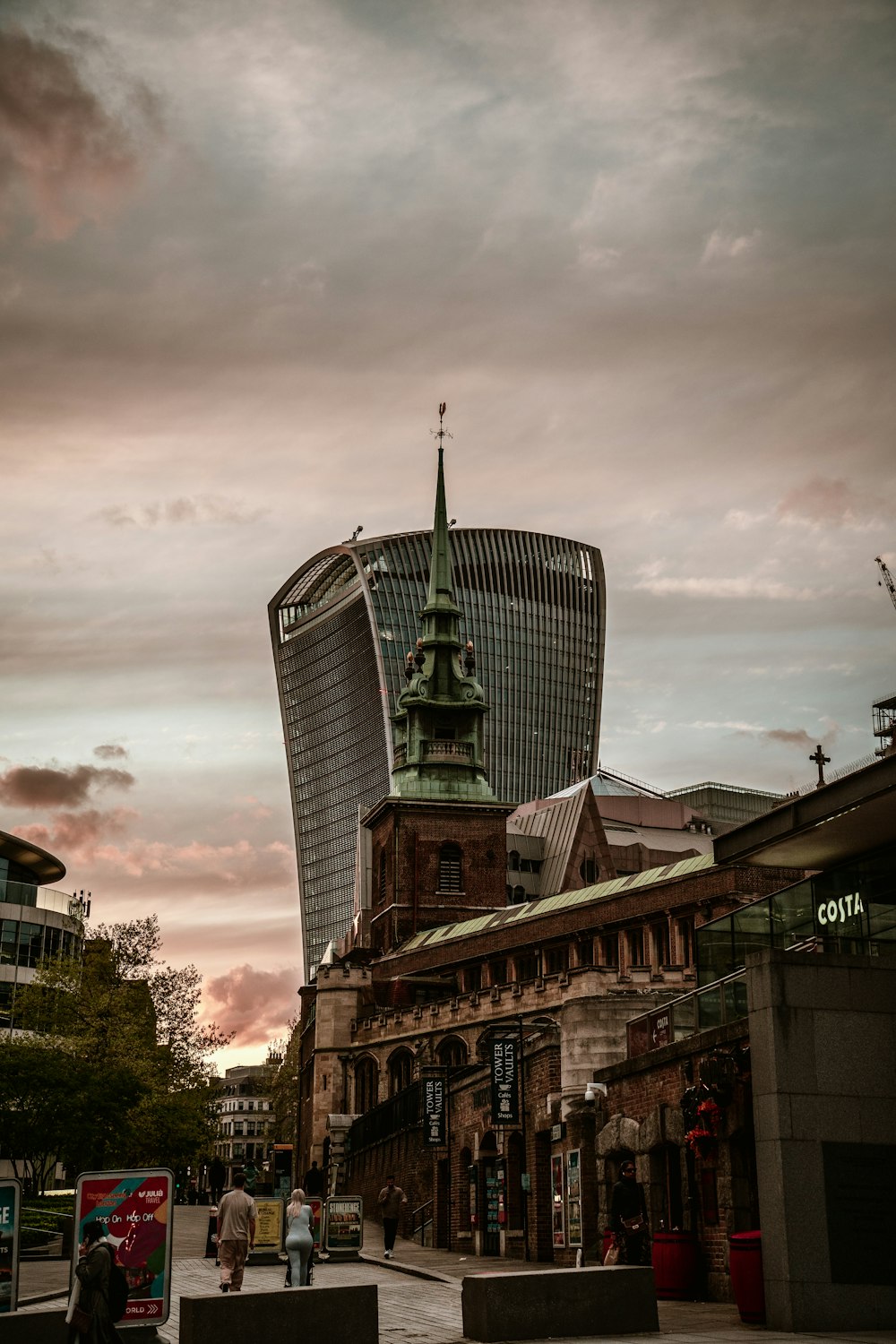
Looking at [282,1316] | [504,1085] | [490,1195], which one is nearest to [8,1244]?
[282,1316]

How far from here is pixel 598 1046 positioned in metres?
32.6

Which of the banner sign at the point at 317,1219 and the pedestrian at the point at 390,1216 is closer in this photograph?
the banner sign at the point at 317,1219

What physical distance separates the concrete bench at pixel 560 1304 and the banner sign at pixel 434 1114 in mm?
25461

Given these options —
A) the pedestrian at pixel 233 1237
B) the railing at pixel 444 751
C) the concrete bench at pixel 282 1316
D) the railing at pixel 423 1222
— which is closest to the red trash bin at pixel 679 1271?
the pedestrian at pixel 233 1237

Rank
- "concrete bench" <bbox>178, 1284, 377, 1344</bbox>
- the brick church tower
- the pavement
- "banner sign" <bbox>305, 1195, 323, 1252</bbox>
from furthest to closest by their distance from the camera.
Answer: the brick church tower, "banner sign" <bbox>305, 1195, 323, 1252</bbox>, the pavement, "concrete bench" <bbox>178, 1284, 377, 1344</bbox>

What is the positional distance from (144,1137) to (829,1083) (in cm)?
4642

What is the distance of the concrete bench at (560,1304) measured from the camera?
18.6 meters

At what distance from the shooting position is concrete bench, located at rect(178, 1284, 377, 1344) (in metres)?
17.0

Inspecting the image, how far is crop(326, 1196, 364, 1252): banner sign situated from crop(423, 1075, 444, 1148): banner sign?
884 cm

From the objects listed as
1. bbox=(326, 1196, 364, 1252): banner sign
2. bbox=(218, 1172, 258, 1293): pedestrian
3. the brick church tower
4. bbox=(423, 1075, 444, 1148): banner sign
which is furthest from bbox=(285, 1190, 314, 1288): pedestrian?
the brick church tower

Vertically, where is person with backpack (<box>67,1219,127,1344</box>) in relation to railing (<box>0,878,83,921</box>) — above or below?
A: below

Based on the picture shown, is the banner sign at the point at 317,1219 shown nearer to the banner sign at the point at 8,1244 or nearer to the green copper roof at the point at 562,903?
the banner sign at the point at 8,1244

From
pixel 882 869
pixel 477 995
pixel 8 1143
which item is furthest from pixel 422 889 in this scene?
pixel 882 869

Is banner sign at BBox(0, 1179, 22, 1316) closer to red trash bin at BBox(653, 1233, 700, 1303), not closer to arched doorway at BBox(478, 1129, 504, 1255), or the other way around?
red trash bin at BBox(653, 1233, 700, 1303)
